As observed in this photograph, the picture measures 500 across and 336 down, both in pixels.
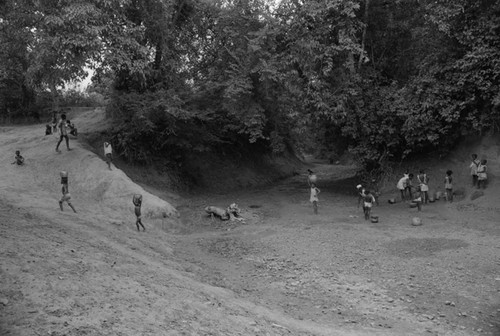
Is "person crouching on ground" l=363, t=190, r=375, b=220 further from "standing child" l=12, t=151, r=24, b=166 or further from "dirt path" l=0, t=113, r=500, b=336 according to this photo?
"standing child" l=12, t=151, r=24, b=166

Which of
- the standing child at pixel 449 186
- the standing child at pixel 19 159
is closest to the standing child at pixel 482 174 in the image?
the standing child at pixel 449 186

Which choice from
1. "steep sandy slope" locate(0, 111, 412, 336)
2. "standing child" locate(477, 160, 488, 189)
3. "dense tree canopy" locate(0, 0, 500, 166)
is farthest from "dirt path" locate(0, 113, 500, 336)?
"dense tree canopy" locate(0, 0, 500, 166)

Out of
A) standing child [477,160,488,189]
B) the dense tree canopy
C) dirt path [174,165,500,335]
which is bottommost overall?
dirt path [174,165,500,335]

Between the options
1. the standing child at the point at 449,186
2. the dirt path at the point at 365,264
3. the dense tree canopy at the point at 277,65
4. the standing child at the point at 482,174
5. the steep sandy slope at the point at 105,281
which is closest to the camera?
the steep sandy slope at the point at 105,281

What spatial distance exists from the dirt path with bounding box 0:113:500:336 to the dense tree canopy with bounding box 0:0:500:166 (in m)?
4.02

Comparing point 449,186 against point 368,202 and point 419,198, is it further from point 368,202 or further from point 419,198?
point 368,202

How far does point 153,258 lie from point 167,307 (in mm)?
4121

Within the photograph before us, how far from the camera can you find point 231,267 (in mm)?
11844

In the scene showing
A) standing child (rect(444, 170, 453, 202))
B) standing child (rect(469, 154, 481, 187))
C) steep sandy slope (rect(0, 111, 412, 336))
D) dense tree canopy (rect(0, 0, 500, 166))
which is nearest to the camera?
steep sandy slope (rect(0, 111, 412, 336))

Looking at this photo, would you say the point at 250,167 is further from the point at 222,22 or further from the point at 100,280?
the point at 100,280

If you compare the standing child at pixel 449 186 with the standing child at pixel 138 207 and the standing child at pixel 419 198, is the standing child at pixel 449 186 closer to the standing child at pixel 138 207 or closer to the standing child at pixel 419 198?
the standing child at pixel 419 198

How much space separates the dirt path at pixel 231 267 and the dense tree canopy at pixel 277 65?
13.2 feet

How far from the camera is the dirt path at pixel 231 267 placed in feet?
22.9

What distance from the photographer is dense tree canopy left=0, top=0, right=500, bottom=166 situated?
58.0 ft
